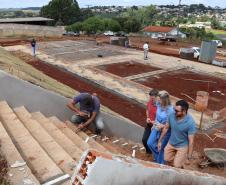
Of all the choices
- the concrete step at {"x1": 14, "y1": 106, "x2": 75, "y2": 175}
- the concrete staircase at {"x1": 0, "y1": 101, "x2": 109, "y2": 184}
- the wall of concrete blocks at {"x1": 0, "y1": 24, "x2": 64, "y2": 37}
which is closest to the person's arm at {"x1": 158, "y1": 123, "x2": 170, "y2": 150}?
the concrete staircase at {"x1": 0, "y1": 101, "x2": 109, "y2": 184}

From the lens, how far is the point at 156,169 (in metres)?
3.45

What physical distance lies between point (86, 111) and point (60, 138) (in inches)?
53.4

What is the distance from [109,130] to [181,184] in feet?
12.9

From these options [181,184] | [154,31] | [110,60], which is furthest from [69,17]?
[181,184]

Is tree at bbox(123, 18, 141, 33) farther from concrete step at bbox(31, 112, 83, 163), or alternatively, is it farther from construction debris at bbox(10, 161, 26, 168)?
construction debris at bbox(10, 161, 26, 168)

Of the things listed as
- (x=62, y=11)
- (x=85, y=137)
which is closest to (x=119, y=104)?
(x=85, y=137)

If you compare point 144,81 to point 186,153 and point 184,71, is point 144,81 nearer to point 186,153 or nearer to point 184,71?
point 184,71

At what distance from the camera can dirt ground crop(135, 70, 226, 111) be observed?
12.8 meters

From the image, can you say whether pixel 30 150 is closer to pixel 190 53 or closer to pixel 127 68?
pixel 127 68

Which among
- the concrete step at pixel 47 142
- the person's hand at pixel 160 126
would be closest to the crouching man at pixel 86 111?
the concrete step at pixel 47 142

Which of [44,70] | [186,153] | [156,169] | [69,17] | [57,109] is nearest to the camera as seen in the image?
[156,169]

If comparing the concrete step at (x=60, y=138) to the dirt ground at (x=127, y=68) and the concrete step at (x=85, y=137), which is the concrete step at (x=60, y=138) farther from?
the dirt ground at (x=127, y=68)

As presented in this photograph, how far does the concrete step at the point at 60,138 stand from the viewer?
5025mm

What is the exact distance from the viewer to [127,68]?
58.8ft
